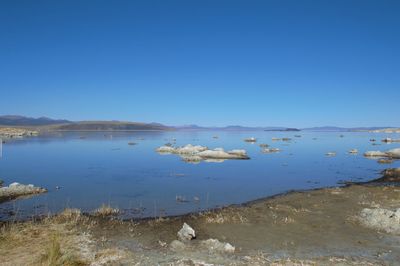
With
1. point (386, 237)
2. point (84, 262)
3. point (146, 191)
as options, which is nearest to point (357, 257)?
point (386, 237)

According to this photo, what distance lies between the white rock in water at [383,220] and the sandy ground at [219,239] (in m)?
0.39

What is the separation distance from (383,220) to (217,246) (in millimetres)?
7940

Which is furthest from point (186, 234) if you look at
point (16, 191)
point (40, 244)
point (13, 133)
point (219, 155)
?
point (13, 133)

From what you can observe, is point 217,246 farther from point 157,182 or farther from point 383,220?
point 157,182

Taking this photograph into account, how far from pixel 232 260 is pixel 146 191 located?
17.0 metres

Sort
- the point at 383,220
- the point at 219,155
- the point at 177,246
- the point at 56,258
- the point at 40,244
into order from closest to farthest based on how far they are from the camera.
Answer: the point at 56,258
the point at 40,244
the point at 177,246
the point at 383,220
the point at 219,155

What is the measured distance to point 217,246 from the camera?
12328mm

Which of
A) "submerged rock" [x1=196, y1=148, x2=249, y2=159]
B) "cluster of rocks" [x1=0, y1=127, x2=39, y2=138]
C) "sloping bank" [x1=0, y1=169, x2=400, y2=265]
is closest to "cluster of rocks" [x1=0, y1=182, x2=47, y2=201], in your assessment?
"sloping bank" [x1=0, y1=169, x2=400, y2=265]

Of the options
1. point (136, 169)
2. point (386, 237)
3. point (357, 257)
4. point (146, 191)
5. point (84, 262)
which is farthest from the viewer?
point (136, 169)

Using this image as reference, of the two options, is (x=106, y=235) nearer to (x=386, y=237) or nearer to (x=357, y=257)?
(x=357, y=257)

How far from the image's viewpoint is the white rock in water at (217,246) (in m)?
12.0

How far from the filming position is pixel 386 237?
1383 cm

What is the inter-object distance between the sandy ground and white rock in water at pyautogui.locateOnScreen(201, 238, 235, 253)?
203mm

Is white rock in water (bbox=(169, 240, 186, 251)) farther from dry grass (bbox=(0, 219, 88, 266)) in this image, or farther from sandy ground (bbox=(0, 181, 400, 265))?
dry grass (bbox=(0, 219, 88, 266))
